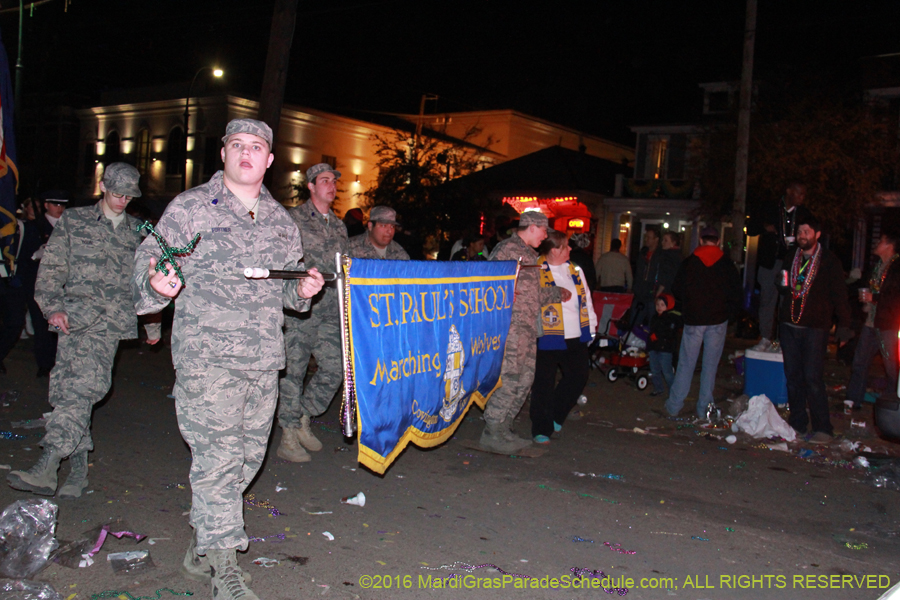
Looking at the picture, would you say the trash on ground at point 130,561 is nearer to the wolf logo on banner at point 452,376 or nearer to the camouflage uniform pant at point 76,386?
the camouflage uniform pant at point 76,386

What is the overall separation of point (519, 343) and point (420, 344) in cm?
179

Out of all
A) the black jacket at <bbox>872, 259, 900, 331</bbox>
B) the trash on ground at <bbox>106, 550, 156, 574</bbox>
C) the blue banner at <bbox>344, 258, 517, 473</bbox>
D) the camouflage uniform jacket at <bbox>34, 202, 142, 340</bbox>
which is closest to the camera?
the trash on ground at <bbox>106, 550, 156, 574</bbox>

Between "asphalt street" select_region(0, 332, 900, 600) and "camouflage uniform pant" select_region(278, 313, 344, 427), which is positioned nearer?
"asphalt street" select_region(0, 332, 900, 600)

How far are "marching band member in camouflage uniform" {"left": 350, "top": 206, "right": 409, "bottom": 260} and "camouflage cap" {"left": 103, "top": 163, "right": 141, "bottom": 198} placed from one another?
6.11 feet

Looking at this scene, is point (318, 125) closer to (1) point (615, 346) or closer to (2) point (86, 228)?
(1) point (615, 346)

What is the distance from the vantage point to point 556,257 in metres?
7.21

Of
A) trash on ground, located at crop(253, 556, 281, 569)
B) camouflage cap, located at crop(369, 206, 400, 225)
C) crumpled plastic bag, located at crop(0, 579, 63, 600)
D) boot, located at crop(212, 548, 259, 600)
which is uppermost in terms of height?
camouflage cap, located at crop(369, 206, 400, 225)

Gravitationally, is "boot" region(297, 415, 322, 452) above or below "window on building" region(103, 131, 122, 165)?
below

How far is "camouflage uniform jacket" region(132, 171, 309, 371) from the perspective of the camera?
3.69 meters

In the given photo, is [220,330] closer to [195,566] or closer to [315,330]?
[195,566]

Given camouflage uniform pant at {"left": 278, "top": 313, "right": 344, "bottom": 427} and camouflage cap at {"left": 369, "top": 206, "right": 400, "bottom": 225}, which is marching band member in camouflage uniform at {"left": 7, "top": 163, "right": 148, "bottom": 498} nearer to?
camouflage uniform pant at {"left": 278, "top": 313, "right": 344, "bottom": 427}

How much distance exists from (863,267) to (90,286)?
96.0 feet

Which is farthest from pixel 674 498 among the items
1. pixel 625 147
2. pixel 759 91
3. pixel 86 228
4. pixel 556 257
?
pixel 625 147

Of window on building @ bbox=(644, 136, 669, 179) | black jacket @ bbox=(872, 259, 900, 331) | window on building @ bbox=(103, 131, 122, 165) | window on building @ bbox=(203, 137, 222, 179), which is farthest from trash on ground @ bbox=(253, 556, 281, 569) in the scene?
window on building @ bbox=(103, 131, 122, 165)
